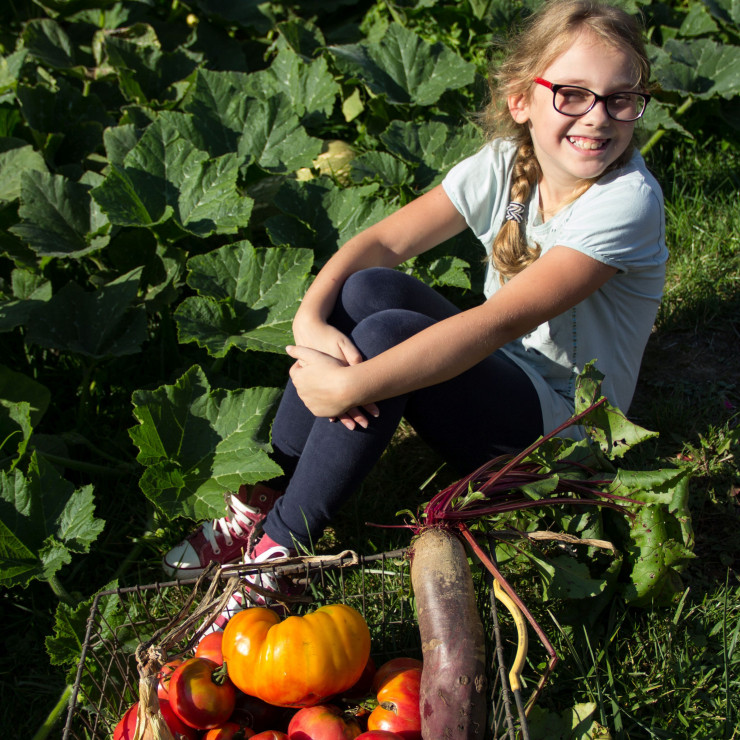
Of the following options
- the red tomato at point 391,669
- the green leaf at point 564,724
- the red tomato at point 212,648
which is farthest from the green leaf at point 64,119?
the green leaf at point 564,724

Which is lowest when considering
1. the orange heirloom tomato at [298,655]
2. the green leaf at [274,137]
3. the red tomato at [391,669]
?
the red tomato at [391,669]

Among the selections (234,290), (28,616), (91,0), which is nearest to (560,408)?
(234,290)

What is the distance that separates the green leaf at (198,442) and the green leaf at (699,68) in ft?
6.93

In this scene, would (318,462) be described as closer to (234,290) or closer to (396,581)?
(396,581)

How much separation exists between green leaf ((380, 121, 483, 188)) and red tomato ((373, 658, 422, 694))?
1.83 m

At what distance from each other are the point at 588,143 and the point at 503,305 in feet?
1.40

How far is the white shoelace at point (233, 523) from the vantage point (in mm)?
2113

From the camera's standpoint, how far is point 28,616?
2.17 meters

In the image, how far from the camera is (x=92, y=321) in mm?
2564

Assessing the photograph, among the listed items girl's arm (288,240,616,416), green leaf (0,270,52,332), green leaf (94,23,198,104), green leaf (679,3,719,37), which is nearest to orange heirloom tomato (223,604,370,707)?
girl's arm (288,240,616,416)

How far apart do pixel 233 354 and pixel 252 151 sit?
79cm

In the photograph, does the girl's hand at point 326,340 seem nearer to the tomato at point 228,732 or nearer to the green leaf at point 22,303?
the tomato at point 228,732

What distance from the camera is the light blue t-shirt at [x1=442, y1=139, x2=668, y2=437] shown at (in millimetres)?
1816

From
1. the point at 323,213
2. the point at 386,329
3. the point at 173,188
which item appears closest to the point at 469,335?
the point at 386,329
